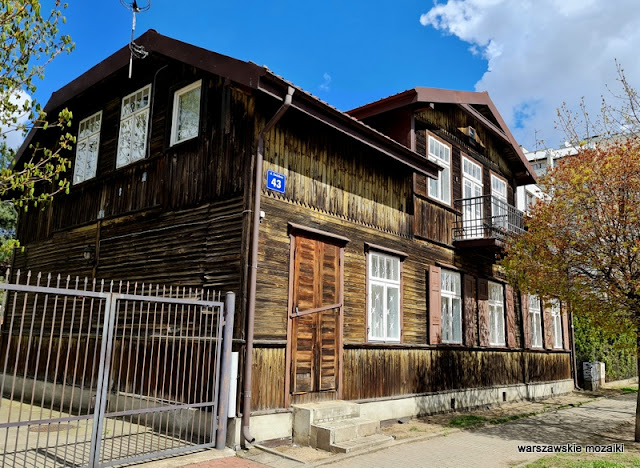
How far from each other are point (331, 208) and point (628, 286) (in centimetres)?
533

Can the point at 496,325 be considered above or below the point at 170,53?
below

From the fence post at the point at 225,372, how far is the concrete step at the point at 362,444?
160cm

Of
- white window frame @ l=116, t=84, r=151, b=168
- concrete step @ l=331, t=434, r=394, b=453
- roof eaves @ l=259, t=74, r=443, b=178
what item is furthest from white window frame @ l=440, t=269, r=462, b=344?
white window frame @ l=116, t=84, r=151, b=168

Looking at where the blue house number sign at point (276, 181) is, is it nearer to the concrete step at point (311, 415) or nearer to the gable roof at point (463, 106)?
the concrete step at point (311, 415)

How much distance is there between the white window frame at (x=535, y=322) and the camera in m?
16.5

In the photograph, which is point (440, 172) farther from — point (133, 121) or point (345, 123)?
point (133, 121)

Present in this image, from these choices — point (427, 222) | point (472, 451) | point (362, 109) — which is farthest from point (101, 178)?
point (472, 451)

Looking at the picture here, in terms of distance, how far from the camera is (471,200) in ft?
47.3

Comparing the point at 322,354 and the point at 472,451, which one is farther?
the point at 322,354

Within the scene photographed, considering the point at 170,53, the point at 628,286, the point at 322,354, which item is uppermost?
the point at 170,53

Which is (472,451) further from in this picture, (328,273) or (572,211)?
(572,211)

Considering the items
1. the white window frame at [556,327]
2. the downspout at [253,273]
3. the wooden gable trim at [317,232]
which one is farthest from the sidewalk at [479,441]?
the white window frame at [556,327]

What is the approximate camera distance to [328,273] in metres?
9.24

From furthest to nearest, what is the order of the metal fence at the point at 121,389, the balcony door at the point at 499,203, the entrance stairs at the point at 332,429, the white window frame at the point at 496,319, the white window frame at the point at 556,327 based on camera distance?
the white window frame at the point at 556,327
the balcony door at the point at 499,203
the white window frame at the point at 496,319
the entrance stairs at the point at 332,429
the metal fence at the point at 121,389
